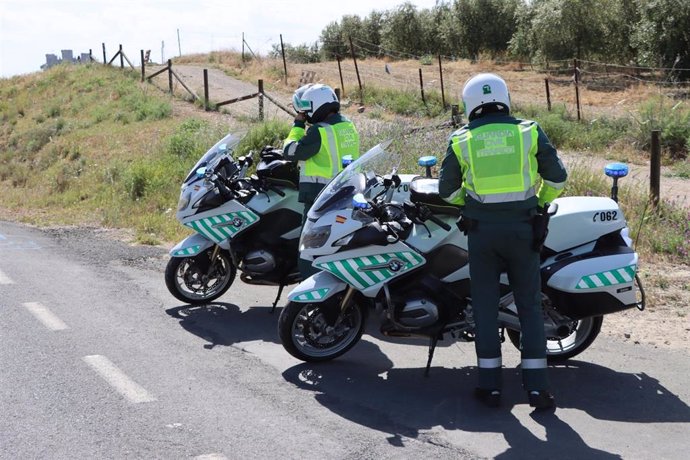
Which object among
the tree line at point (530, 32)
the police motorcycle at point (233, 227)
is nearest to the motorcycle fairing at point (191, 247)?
the police motorcycle at point (233, 227)

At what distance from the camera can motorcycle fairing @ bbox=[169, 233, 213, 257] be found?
25.1 ft

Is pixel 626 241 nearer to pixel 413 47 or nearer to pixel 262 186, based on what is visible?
pixel 262 186

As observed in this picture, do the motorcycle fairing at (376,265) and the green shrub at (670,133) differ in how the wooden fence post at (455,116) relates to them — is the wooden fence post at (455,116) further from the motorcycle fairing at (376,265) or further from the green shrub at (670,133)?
the motorcycle fairing at (376,265)

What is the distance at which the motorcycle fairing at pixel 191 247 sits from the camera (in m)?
7.66

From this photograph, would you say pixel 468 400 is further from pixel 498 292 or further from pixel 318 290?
pixel 318 290

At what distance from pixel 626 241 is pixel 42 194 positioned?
58.6 ft

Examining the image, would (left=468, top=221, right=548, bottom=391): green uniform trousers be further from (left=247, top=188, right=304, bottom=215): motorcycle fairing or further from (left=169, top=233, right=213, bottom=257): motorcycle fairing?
(left=169, top=233, right=213, bottom=257): motorcycle fairing

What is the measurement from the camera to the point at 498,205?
5.08 metres

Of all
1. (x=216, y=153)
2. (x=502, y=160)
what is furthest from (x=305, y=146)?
(x=502, y=160)

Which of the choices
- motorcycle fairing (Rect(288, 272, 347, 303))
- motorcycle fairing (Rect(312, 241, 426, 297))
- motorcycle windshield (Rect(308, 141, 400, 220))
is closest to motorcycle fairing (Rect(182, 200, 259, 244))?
motorcycle windshield (Rect(308, 141, 400, 220))

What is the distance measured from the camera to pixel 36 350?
6.46m

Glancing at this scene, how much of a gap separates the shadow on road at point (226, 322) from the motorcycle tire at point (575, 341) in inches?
85.4

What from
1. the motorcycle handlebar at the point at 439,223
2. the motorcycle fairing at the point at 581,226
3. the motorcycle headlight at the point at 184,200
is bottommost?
the motorcycle fairing at the point at 581,226

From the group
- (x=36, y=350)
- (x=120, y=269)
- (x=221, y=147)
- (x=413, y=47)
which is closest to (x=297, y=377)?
(x=36, y=350)
